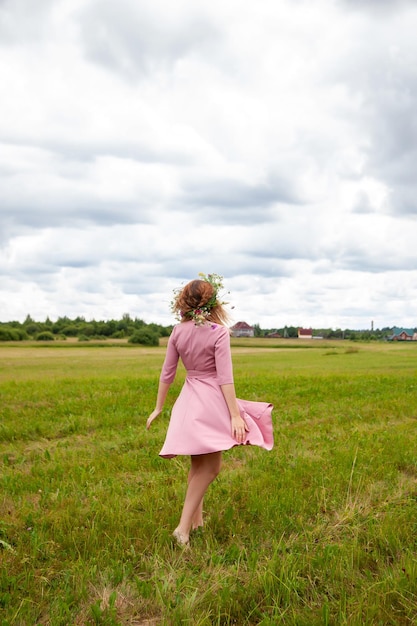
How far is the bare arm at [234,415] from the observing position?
5.43 meters

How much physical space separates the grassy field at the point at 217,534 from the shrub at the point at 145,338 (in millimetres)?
85385

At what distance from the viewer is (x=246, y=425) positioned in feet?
18.4

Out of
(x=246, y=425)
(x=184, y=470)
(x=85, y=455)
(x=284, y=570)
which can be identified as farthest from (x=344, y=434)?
(x=284, y=570)

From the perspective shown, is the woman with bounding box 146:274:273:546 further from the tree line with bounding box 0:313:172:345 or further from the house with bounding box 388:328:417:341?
the house with bounding box 388:328:417:341

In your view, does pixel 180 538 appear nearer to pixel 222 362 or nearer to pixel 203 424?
pixel 203 424

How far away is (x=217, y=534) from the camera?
225 inches

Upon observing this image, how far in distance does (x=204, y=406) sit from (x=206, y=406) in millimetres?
20

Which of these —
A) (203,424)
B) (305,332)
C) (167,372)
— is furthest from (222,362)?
(305,332)

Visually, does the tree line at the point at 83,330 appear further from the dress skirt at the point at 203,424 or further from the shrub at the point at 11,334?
the dress skirt at the point at 203,424

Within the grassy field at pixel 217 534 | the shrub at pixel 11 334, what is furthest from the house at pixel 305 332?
the grassy field at pixel 217 534

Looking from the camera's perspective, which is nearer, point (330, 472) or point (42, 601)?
point (42, 601)

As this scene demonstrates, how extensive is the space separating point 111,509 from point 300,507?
216cm

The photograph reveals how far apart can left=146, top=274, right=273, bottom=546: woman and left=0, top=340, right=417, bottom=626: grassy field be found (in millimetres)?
612

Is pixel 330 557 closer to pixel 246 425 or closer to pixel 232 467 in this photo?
pixel 246 425
